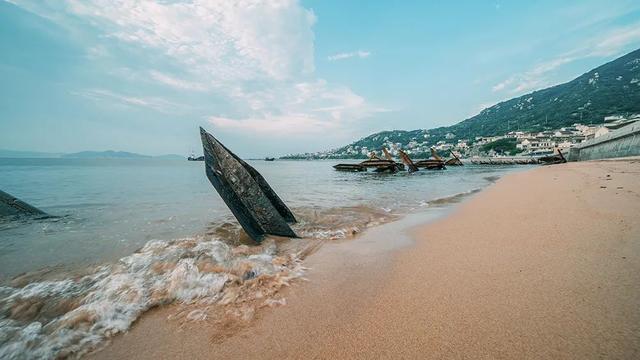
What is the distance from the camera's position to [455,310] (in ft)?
6.86

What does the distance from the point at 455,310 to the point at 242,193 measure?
4.05 m

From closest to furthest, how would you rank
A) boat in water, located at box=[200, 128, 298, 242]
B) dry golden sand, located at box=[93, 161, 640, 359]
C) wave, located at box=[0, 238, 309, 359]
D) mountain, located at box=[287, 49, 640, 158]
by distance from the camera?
dry golden sand, located at box=[93, 161, 640, 359] → wave, located at box=[0, 238, 309, 359] → boat in water, located at box=[200, 128, 298, 242] → mountain, located at box=[287, 49, 640, 158]

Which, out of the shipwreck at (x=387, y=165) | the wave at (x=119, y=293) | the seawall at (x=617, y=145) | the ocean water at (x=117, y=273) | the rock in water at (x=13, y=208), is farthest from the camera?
the shipwreck at (x=387, y=165)

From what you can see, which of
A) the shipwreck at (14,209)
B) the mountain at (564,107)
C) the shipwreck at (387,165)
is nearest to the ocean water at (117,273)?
the shipwreck at (14,209)

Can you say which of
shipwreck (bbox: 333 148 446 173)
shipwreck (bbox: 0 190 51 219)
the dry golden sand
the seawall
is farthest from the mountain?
shipwreck (bbox: 0 190 51 219)

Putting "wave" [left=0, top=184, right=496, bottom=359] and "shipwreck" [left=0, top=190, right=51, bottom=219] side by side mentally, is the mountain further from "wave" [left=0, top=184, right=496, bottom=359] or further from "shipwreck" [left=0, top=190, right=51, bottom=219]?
"shipwreck" [left=0, top=190, right=51, bottom=219]

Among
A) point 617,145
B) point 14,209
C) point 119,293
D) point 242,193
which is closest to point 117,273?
point 119,293

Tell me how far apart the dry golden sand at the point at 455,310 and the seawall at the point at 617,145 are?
25.5 m

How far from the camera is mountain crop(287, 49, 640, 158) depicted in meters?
107

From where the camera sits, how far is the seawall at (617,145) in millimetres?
19938

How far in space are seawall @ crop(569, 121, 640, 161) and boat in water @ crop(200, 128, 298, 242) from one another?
2832cm

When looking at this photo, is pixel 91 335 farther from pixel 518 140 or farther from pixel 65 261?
pixel 518 140

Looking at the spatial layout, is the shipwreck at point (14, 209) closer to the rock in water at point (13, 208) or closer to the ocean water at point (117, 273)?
the rock in water at point (13, 208)

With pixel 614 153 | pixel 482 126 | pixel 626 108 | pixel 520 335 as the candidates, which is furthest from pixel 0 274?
pixel 482 126
